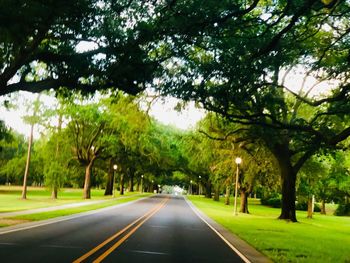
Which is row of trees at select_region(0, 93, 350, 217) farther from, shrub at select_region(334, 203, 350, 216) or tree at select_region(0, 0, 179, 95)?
tree at select_region(0, 0, 179, 95)

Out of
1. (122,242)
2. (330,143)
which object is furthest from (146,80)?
(330,143)

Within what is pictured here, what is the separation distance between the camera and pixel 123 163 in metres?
76.2

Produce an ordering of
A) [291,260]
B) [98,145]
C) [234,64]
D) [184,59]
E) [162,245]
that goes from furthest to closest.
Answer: [98,145] < [184,59] < [234,64] < [162,245] < [291,260]

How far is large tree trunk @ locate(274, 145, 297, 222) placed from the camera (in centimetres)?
3194

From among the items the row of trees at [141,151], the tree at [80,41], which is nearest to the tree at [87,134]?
the row of trees at [141,151]

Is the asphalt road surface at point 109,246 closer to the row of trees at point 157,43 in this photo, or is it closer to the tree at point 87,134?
the row of trees at point 157,43

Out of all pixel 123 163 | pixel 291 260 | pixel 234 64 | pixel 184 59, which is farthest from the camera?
pixel 123 163

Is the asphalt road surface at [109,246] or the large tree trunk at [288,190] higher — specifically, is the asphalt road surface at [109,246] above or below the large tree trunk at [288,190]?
below

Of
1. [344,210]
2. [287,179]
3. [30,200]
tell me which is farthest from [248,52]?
[344,210]

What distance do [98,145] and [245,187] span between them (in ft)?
72.3

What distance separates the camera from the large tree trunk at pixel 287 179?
3194 cm

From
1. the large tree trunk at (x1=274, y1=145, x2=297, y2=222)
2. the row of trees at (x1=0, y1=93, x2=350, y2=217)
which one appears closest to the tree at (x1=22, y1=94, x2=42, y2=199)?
the row of trees at (x1=0, y1=93, x2=350, y2=217)

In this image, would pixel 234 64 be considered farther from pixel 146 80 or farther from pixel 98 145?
pixel 98 145

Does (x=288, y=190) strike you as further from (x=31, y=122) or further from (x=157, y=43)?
(x=31, y=122)
